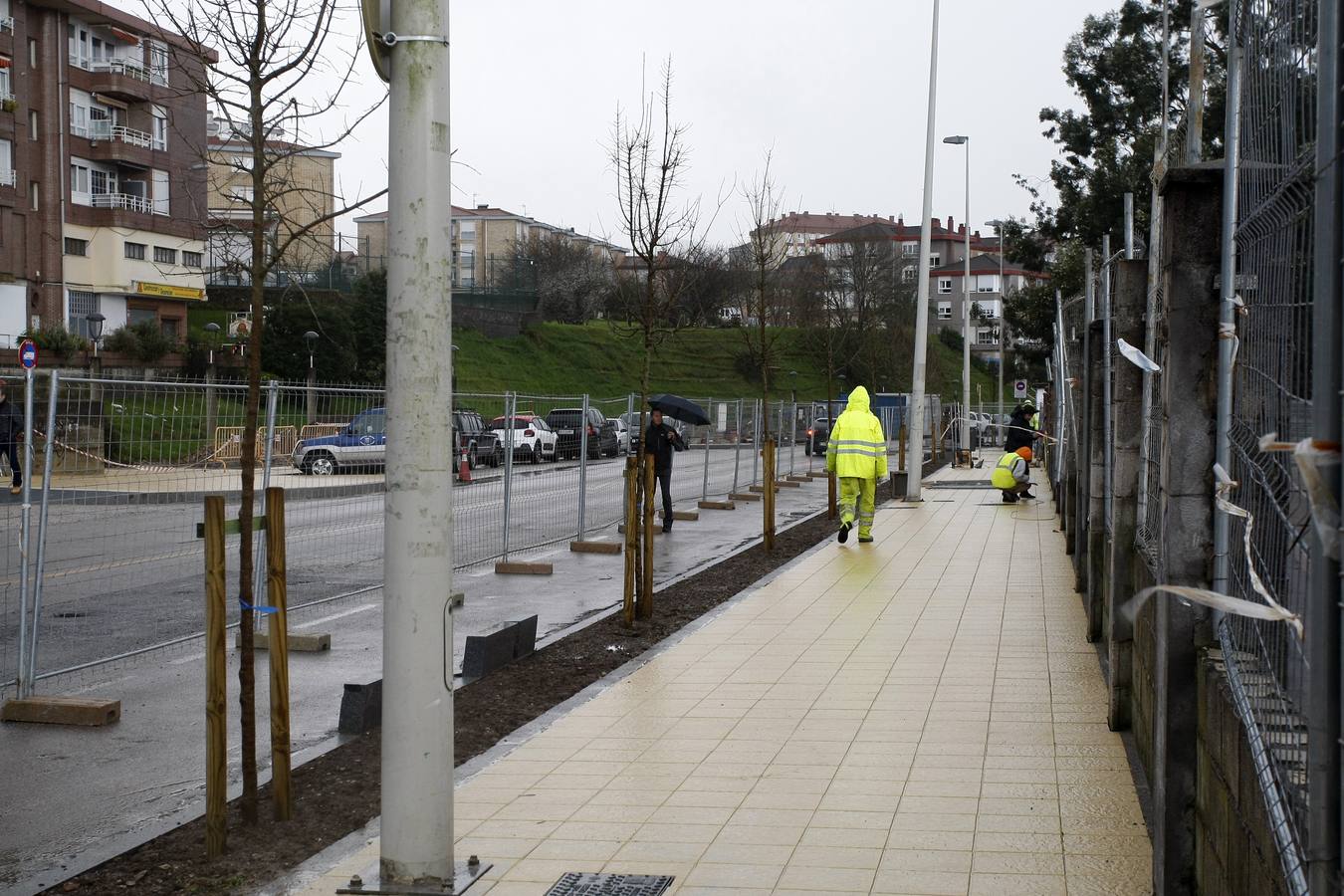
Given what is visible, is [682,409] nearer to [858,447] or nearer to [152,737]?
[858,447]

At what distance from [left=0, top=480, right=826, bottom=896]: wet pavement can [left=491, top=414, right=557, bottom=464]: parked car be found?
250 cm

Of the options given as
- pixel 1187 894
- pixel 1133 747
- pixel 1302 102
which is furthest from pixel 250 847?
pixel 1302 102

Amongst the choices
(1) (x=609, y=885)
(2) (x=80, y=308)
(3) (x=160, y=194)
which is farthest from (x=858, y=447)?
(3) (x=160, y=194)

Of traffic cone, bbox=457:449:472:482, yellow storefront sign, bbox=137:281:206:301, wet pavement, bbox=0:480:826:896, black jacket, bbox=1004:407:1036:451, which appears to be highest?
yellow storefront sign, bbox=137:281:206:301

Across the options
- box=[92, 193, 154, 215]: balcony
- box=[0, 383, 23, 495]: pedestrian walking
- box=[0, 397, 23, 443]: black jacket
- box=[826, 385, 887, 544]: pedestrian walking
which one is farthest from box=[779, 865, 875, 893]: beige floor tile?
box=[92, 193, 154, 215]: balcony

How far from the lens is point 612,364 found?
276ft

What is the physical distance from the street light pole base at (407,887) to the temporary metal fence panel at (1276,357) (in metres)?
2.70

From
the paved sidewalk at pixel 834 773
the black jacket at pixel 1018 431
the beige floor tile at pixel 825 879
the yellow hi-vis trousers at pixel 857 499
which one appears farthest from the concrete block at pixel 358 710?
the black jacket at pixel 1018 431

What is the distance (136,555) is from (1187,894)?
23.8ft

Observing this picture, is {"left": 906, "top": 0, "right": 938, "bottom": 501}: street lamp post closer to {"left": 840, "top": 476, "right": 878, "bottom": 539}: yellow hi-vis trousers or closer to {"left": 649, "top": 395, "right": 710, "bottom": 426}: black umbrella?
{"left": 649, "top": 395, "right": 710, "bottom": 426}: black umbrella

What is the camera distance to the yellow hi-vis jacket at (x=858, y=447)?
16.9 metres

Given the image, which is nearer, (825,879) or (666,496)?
(825,879)

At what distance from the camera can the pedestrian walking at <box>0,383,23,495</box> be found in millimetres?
8569

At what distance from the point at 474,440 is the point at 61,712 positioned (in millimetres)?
8346
